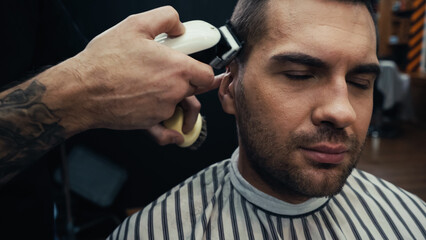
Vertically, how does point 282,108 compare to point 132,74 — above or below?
below

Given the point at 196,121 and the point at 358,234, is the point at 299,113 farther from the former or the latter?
the point at 358,234

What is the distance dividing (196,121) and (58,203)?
5.11 feet

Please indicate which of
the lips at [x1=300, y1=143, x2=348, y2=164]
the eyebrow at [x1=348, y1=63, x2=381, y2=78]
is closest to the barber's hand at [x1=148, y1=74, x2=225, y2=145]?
the lips at [x1=300, y1=143, x2=348, y2=164]

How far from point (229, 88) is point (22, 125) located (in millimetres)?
739

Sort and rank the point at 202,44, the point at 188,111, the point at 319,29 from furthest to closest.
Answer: the point at 188,111 < the point at 319,29 < the point at 202,44

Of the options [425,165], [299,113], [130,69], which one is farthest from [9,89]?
[425,165]

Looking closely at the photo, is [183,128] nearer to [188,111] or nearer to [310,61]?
[188,111]

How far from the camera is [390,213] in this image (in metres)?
1.22

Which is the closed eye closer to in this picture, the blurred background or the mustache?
the mustache

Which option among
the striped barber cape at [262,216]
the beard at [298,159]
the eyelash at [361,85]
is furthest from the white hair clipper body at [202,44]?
the eyelash at [361,85]

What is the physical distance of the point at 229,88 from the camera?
1.24 m

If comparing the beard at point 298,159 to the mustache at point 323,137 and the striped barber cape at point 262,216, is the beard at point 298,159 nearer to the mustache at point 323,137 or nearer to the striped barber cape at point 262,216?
the mustache at point 323,137

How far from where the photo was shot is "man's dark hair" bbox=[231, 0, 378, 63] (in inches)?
43.3

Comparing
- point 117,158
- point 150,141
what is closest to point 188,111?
point 150,141
